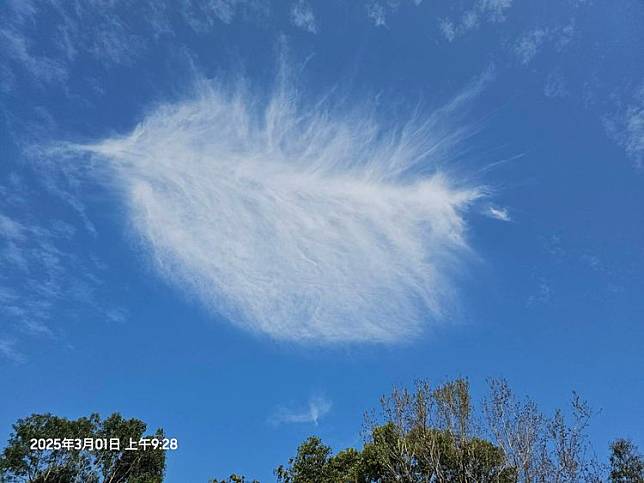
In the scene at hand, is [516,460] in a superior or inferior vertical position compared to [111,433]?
inferior

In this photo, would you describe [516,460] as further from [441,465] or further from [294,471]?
[294,471]

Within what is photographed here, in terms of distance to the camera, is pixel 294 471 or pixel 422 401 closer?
pixel 422 401

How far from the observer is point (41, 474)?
28.5 meters

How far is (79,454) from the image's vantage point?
2955cm

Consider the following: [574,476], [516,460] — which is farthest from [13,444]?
[574,476]

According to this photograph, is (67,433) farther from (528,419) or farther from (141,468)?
A: (528,419)

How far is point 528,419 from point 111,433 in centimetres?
2427

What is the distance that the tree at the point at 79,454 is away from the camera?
28.5 m

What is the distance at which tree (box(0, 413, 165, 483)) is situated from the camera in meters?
28.5

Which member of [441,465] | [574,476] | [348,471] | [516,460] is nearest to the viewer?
[574,476]

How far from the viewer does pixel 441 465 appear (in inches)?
955

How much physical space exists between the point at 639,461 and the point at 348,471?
16.1 meters

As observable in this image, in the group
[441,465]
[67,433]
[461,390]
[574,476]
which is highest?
[67,433]

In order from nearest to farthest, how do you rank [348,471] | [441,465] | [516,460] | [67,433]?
[516,460] → [441,465] → [348,471] → [67,433]
